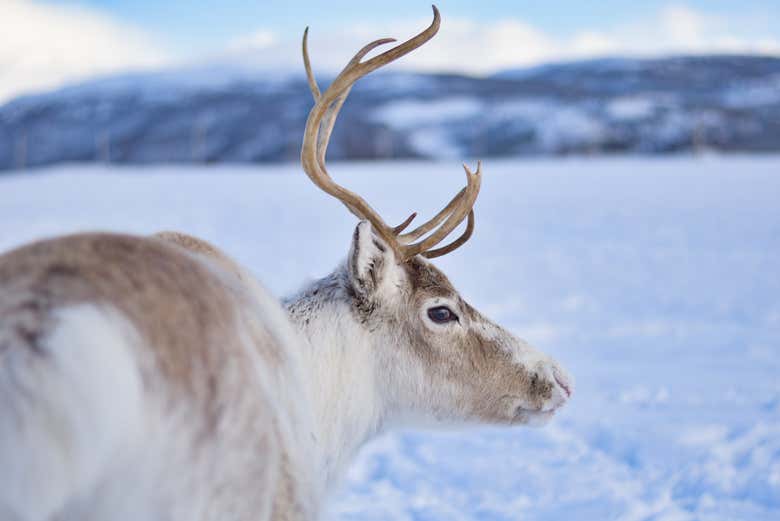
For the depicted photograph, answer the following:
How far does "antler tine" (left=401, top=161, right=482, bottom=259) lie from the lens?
3199 millimetres

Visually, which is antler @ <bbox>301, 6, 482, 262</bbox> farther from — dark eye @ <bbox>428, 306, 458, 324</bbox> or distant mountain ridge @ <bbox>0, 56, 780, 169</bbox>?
distant mountain ridge @ <bbox>0, 56, 780, 169</bbox>

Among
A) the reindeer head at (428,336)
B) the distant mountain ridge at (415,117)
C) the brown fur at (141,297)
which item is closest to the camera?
the brown fur at (141,297)

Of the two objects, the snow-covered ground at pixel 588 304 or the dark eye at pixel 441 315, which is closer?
the dark eye at pixel 441 315

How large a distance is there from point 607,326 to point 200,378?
720 centimetres

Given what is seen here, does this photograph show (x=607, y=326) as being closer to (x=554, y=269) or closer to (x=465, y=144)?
(x=554, y=269)

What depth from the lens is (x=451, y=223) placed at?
134 inches

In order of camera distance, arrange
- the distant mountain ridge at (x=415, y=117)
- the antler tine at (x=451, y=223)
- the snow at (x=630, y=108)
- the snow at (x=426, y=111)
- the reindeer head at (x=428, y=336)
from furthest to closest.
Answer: the snow at (x=426, y=111)
the snow at (x=630, y=108)
the distant mountain ridge at (x=415, y=117)
the antler tine at (x=451, y=223)
the reindeer head at (x=428, y=336)

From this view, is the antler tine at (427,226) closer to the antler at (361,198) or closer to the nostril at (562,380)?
the antler at (361,198)

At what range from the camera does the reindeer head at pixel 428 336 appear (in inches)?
121

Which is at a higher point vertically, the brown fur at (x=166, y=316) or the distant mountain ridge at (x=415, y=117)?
the distant mountain ridge at (x=415, y=117)

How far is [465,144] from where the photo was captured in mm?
47219

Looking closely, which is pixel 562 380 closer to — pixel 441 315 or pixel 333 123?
pixel 441 315

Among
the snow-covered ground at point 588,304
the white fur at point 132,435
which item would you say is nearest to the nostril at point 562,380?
the snow-covered ground at point 588,304

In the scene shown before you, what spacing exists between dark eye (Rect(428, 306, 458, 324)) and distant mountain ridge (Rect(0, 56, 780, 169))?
34670 mm
